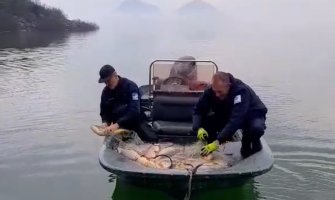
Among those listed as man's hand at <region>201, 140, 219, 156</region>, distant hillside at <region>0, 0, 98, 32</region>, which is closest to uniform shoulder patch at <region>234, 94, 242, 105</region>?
man's hand at <region>201, 140, 219, 156</region>

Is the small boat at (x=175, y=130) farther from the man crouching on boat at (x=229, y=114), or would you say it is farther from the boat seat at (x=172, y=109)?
the man crouching on boat at (x=229, y=114)

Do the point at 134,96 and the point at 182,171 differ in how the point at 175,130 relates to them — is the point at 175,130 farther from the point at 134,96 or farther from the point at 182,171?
the point at 182,171

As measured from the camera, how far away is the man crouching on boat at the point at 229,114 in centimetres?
670

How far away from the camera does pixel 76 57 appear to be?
28188 millimetres

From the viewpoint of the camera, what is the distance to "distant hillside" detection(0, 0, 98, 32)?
5544cm

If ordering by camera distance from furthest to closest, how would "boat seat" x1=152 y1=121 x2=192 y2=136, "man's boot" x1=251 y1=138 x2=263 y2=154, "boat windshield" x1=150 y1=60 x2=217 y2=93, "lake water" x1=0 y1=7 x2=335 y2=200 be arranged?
"boat windshield" x1=150 y1=60 x2=217 y2=93 < "boat seat" x1=152 y1=121 x2=192 y2=136 < "lake water" x1=0 y1=7 x2=335 y2=200 < "man's boot" x1=251 y1=138 x2=263 y2=154

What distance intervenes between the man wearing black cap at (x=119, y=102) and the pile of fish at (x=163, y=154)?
18 centimetres

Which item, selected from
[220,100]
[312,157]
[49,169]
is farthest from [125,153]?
[312,157]

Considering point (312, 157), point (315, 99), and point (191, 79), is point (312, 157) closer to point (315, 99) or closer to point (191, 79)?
point (191, 79)

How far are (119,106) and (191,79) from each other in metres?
2.32

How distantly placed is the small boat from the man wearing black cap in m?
0.45

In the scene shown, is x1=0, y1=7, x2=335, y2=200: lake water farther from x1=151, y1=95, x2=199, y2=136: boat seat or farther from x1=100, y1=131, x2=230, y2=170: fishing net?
x1=151, y1=95, x2=199, y2=136: boat seat

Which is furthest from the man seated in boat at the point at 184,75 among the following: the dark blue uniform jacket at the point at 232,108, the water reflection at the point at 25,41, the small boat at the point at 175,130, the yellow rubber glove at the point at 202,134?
the water reflection at the point at 25,41

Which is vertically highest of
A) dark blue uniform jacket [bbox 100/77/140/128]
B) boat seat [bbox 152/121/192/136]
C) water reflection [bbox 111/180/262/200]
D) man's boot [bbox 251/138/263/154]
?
dark blue uniform jacket [bbox 100/77/140/128]
